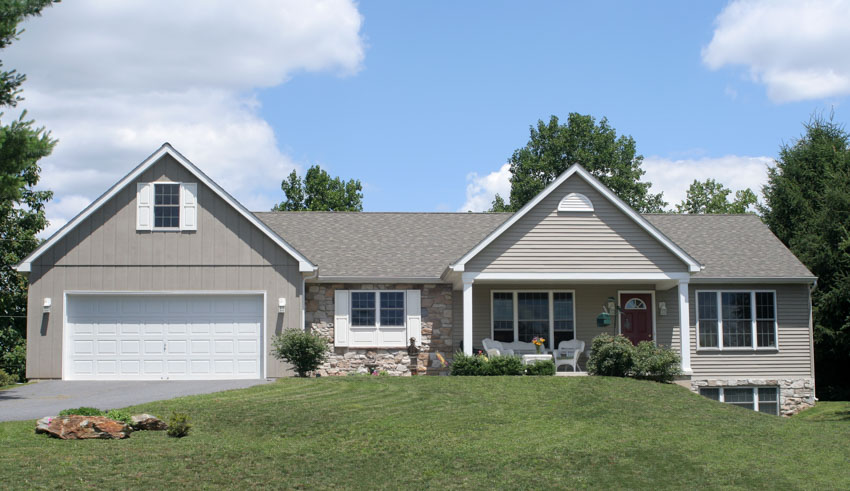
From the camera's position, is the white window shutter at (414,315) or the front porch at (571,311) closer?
the white window shutter at (414,315)

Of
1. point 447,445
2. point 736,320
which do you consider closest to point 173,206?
point 447,445

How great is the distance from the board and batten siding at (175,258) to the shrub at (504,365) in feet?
16.4

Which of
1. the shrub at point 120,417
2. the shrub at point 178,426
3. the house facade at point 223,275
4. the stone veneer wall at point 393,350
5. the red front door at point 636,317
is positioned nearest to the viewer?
the shrub at point 178,426

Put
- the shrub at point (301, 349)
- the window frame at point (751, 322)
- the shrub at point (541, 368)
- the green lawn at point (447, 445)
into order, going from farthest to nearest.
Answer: the window frame at point (751, 322) → the shrub at point (541, 368) → the shrub at point (301, 349) → the green lawn at point (447, 445)

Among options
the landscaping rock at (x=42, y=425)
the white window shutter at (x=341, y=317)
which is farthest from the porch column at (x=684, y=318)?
the landscaping rock at (x=42, y=425)

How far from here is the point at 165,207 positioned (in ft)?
66.8

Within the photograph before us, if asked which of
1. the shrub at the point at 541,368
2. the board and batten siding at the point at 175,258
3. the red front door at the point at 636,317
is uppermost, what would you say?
the board and batten siding at the point at 175,258

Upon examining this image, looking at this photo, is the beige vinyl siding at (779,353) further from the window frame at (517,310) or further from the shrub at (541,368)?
the shrub at (541,368)

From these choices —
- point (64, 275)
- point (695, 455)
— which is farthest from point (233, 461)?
point (64, 275)

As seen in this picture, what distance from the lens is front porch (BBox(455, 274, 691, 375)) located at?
22250mm

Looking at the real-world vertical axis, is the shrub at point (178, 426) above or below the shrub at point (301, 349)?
below

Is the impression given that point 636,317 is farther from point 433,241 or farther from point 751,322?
point 433,241

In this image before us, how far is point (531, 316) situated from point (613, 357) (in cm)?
357

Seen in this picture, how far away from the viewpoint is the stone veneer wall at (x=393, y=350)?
854 inches
